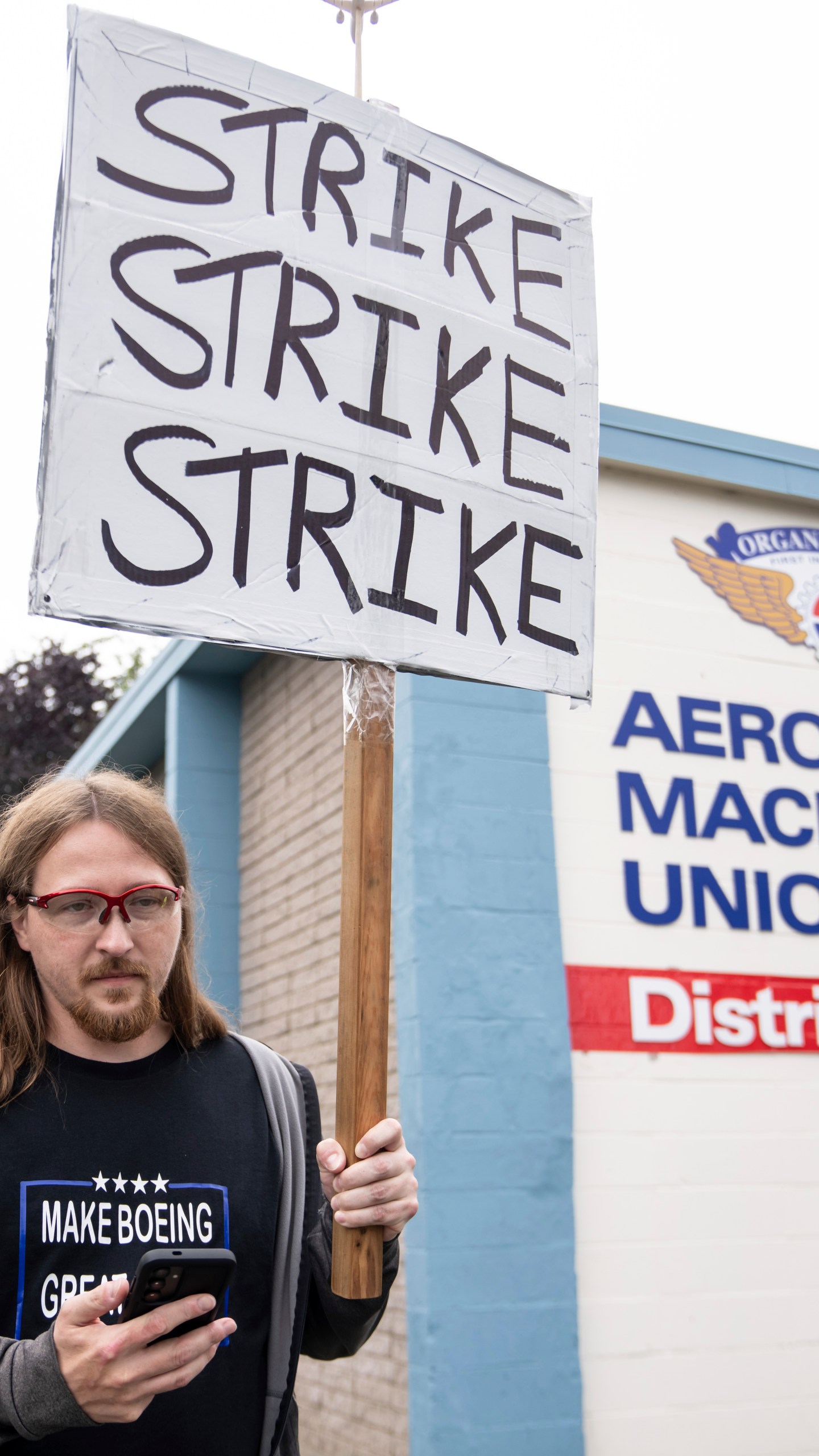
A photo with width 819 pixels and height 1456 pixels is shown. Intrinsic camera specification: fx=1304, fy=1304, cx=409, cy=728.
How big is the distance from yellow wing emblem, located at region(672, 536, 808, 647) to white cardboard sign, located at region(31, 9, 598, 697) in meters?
2.85

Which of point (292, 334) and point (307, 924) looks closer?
point (292, 334)

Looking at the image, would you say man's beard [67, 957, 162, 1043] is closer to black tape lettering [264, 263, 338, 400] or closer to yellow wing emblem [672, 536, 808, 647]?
black tape lettering [264, 263, 338, 400]

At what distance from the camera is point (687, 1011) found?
444 centimetres

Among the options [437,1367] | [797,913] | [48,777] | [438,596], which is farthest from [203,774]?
[438,596]

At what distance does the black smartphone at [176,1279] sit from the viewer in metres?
1.49

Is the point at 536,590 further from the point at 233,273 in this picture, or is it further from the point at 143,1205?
the point at 143,1205

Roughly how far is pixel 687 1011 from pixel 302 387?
10.1 feet

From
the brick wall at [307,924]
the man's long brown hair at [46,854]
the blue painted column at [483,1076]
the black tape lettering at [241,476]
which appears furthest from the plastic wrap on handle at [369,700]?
the brick wall at [307,924]

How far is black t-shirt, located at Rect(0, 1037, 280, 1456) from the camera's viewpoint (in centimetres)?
174

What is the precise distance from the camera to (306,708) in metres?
6.01

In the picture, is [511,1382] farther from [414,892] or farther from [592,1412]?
[414,892]

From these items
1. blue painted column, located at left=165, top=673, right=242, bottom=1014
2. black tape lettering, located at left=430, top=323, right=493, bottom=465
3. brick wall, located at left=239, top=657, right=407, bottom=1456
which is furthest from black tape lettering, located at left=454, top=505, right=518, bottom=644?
blue painted column, located at left=165, top=673, right=242, bottom=1014

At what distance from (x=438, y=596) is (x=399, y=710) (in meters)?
2.33

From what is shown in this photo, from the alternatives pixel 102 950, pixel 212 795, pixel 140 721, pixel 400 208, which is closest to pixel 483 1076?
pixel 102 950
